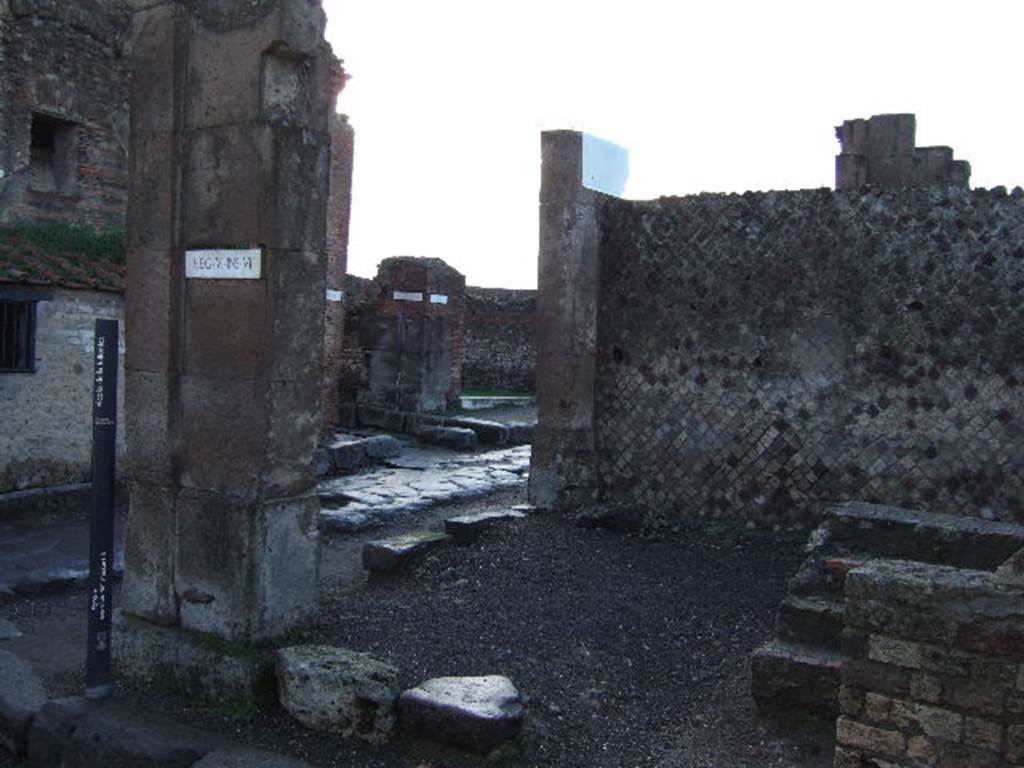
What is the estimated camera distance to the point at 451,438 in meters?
15.8

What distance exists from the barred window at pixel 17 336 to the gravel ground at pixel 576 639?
3699 millimetres

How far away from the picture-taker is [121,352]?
1104cm

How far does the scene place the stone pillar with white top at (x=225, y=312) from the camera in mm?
5133

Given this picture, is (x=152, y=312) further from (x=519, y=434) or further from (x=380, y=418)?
(x=380, y=418)

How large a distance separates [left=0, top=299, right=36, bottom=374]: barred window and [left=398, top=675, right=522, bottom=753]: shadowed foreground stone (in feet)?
24.1

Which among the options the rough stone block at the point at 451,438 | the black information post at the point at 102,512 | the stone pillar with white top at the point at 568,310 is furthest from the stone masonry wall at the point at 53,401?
the rough stone block at the point at 451,438

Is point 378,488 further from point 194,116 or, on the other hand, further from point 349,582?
point 194,116

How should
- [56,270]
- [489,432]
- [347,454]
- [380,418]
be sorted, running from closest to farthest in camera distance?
[56,270] → [347,454] → [489,432] → [380,418]

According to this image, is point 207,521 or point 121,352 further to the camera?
point 121,352

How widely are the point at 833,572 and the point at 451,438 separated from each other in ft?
35.8

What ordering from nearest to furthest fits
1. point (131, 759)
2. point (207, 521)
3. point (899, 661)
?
point (899, 661) < point (131, 759) < point (207, 521)

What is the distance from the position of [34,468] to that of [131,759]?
6.52 metres

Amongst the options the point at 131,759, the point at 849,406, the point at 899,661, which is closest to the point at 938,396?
the point at 849,406

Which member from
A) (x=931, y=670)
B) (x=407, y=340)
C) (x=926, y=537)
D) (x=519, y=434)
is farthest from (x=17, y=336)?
(x=931, y=670)
